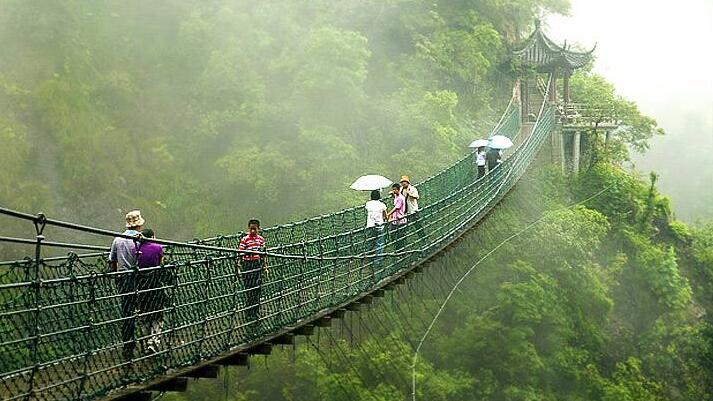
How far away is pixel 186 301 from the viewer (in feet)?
17.6

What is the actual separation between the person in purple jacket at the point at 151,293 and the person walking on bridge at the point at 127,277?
0.04 metres

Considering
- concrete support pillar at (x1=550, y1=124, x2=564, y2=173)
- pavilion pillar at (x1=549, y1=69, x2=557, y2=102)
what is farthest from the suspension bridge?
pavilion pillar at (x1=549, y1=69, x2=557, y2=102)

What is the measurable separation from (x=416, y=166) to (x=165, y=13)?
6.07 m

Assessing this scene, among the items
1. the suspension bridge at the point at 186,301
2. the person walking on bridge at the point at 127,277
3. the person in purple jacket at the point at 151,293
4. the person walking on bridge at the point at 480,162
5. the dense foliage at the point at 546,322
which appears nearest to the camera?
the suspension bridge at the point at 186,301

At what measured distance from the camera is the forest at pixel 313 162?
44.6ft

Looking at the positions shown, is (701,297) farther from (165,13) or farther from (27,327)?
(27,327)

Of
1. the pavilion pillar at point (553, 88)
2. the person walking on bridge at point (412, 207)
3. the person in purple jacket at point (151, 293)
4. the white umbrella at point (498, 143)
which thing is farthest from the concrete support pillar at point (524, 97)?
the person in purple jacket at point (151, 293)

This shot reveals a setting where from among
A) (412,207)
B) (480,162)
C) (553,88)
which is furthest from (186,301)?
(553,88)

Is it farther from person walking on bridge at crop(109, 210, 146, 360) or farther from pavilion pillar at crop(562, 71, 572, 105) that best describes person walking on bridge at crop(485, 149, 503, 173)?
pavilion pillar at crop(562, 71, 572, 105)

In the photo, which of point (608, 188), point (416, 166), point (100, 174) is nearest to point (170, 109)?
point (100, 174)

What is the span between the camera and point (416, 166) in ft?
48.8

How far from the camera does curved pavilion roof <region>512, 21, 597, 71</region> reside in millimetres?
20094

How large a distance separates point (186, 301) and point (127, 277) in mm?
1020

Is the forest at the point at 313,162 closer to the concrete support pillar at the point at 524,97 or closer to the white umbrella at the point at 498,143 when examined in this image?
the white umbrella at the point at 498,143
